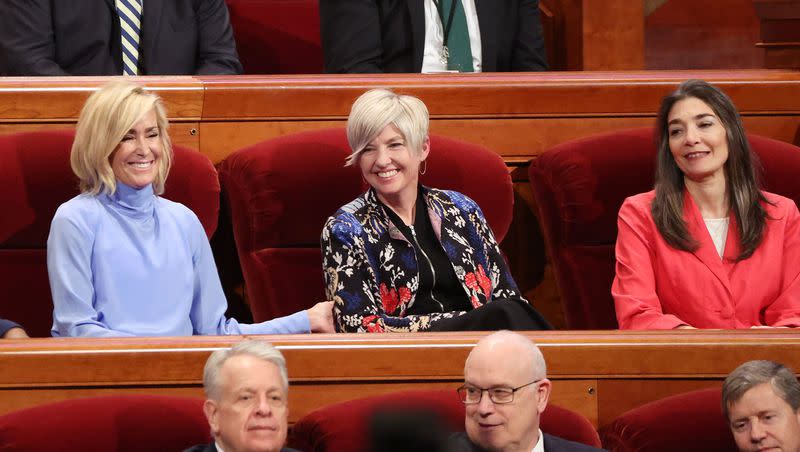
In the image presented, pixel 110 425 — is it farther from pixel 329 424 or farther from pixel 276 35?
pixel 276 35

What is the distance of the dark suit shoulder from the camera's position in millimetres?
763

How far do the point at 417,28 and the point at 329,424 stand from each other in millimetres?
640

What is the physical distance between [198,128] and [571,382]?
0.47m

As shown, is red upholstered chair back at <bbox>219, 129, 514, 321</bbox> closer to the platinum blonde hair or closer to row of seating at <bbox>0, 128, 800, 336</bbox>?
row of seating at <bbox>0, 128, 800, 336</bbox>

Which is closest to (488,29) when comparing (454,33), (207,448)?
(454,33)

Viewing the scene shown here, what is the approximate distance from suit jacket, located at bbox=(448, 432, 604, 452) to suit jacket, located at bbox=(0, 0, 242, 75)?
0.65 metres

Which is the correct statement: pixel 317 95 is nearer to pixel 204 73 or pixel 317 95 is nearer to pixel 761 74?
pixel 204 73

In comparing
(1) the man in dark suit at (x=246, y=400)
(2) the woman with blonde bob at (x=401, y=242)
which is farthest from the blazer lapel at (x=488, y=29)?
(1) the man in dark suit at (x=246, y=400)

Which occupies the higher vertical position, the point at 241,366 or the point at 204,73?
the point at 204,73

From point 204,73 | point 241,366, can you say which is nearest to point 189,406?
point 241,366

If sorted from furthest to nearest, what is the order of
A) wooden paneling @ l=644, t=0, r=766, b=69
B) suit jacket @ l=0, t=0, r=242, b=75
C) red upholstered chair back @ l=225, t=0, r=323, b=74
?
wooden paneling @ l=644, t=0, r=766, b=69, red upholstered chair back @ l=225, t=0, r=323, b=74, suit jacket @ l=0, t=0, r=242, b=75

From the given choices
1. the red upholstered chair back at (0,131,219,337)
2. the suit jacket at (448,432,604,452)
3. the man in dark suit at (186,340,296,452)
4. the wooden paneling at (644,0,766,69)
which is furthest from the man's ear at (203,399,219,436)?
the wooden paneling at (644,0,766,69)

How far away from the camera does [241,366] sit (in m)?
0.74

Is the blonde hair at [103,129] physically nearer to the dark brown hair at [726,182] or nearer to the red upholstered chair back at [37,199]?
the red upholstered chair back at [37,199]
